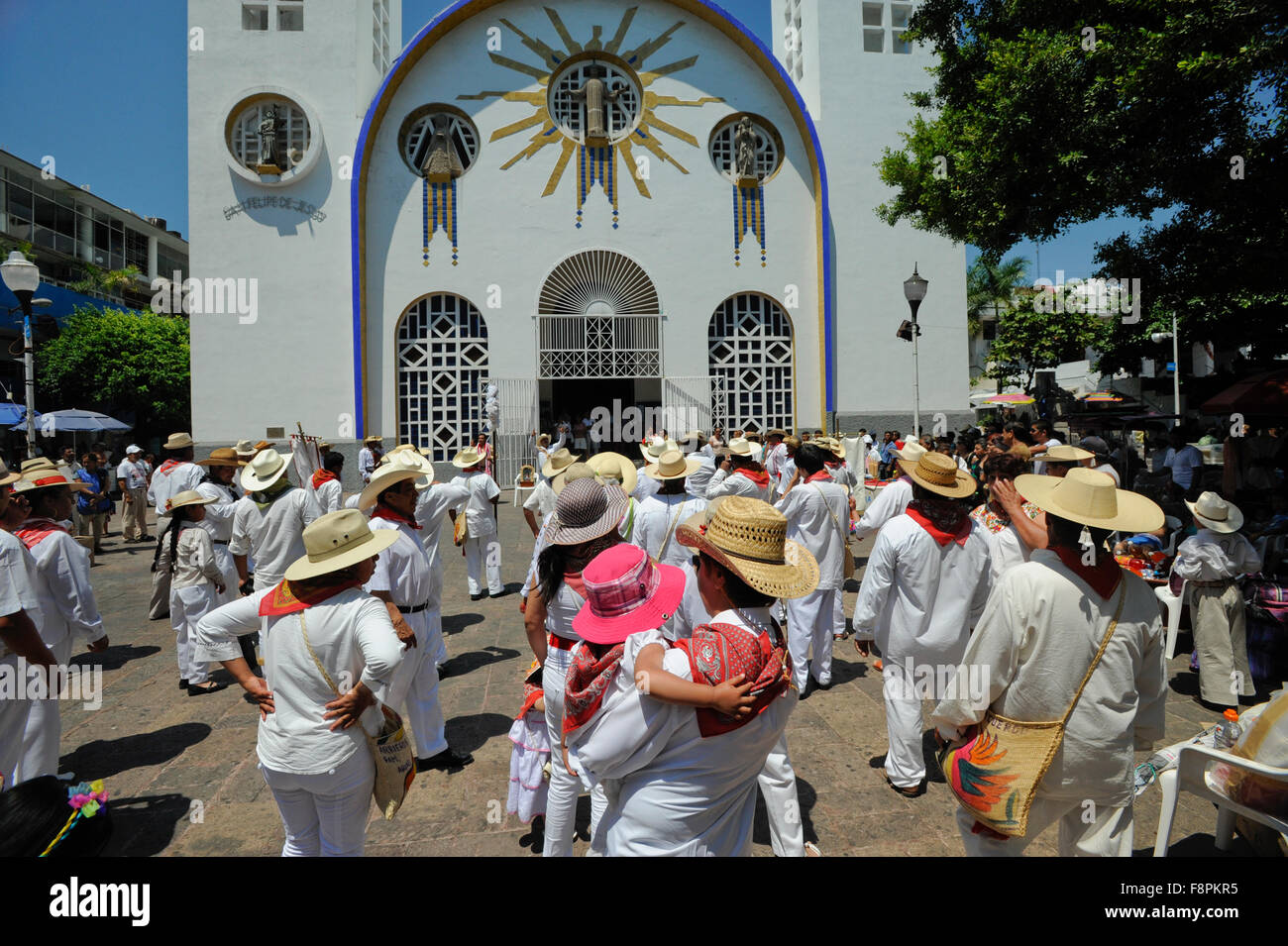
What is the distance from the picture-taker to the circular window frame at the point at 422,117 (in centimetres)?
1739

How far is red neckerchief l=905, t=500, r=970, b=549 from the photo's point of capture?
3.65 m

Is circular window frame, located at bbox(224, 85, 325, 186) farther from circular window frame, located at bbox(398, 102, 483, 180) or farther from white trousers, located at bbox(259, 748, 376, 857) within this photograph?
white trousers, located at bbox(259, 748, 376, 857)

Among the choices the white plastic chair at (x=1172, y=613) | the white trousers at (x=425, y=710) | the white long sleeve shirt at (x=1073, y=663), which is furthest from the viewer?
the white plastic chair at (x=1172, y=613)

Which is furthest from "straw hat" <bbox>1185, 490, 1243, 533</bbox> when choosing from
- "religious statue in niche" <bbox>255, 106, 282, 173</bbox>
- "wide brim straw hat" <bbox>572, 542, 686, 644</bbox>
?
"religious statue in niche" <bbox>255, 106, 282, 173</bbox>

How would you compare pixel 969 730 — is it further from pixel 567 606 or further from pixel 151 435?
pixel 151 435

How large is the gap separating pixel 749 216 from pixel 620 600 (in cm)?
1770

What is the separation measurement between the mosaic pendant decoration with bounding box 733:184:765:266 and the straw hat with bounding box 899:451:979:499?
15210 millimetres

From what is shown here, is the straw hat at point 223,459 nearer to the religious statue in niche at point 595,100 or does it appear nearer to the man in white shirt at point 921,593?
the man in white shirt at point 921,593

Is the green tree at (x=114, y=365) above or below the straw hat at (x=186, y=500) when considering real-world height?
above

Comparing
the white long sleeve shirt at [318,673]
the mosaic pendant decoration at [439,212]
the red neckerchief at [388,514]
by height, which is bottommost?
the white long sleeve shirt at [318,673]

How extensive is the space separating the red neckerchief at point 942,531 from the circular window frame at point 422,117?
1681 cm

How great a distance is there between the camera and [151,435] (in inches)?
1067

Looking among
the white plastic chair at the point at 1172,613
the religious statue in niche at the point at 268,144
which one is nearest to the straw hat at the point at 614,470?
the white plastic chair at the point at 1172,613
